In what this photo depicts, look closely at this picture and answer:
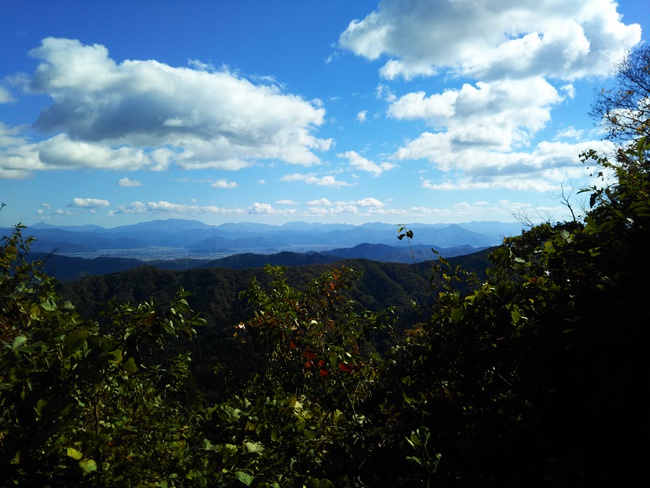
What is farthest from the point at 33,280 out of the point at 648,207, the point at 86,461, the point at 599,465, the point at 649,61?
the point at 649,61

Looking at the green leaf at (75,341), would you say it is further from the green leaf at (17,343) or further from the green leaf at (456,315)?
the green leaf at (456,315)

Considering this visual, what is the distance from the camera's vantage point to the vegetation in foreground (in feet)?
6.06

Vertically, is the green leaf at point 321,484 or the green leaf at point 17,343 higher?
the green leaf at point 17,343

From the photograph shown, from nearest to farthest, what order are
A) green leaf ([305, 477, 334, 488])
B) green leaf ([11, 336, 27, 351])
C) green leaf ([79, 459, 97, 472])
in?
green leaf ([305, 477, 334, 488]), green leaf ([11, 336, 27, 351]), green leaf ([79, 459, 97, 472])

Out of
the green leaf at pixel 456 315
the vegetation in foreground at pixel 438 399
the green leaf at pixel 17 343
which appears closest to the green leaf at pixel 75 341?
the vegetation in foreground at pixel 438 399

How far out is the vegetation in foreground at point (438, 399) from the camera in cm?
185

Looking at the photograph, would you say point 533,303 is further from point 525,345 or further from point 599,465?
point 599,465

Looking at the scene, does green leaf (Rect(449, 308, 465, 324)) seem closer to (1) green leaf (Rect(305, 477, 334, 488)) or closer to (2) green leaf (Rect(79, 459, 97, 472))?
(1) green leaf (Rect(305, 477, 334, 488))

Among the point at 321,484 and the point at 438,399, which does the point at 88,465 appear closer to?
the point at 321,484

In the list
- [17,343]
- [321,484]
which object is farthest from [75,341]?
[321,484]

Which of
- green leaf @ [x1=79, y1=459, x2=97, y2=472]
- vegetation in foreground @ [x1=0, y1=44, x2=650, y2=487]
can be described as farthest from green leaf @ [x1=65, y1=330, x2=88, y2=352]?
green leaf @ [x1=79, y1=459, x2=97, y2=472]

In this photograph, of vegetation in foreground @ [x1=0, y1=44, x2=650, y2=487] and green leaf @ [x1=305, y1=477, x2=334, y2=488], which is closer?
green leaf @ [x1=305, y1=477, x2=334, y2=488]

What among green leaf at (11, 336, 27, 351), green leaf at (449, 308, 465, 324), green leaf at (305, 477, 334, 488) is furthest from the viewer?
green leaf at (449, 308, 465, 324)


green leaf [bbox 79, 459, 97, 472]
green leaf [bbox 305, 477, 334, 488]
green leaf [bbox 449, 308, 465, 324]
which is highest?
green leaf [bbox 449, 308, 465, 324]
